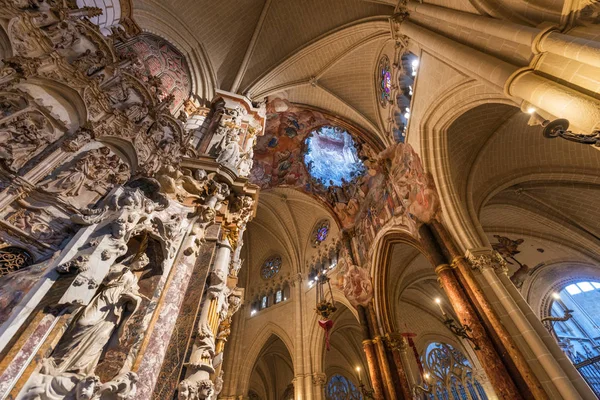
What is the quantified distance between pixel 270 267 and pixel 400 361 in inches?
362

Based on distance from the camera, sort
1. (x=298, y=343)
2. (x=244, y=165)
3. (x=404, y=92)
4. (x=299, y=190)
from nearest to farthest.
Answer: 1. (x=244, y=165)
2. (x=404, y=92)
3. (x=298, y=343)
4. (x=299, y=190)

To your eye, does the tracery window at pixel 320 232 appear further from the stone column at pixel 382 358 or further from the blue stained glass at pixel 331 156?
the stone column at pixel 382 358

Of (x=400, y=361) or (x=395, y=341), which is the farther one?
(x=395, y=341)

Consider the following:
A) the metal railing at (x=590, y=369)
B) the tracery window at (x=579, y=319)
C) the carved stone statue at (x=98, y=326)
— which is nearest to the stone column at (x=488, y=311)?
the carved stone statue at (x=98, y=326)

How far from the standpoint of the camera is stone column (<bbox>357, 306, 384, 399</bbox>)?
7.33 m

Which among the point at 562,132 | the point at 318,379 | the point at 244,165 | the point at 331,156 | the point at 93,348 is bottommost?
the point at 93,348

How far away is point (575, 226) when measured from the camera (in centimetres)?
855

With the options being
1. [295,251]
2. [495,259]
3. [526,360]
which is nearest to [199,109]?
[495,259]

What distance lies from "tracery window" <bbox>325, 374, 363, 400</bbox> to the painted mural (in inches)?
354

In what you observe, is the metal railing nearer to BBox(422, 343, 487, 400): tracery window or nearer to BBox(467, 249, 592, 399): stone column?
BBox(422, 343, 487, 400): tracery window

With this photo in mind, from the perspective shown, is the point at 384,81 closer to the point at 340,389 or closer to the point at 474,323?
the point at 474,323

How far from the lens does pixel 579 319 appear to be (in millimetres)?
10820

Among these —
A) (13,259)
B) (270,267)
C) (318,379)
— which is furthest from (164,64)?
(270,267)

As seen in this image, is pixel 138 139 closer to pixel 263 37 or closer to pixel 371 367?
pixel 263 37
